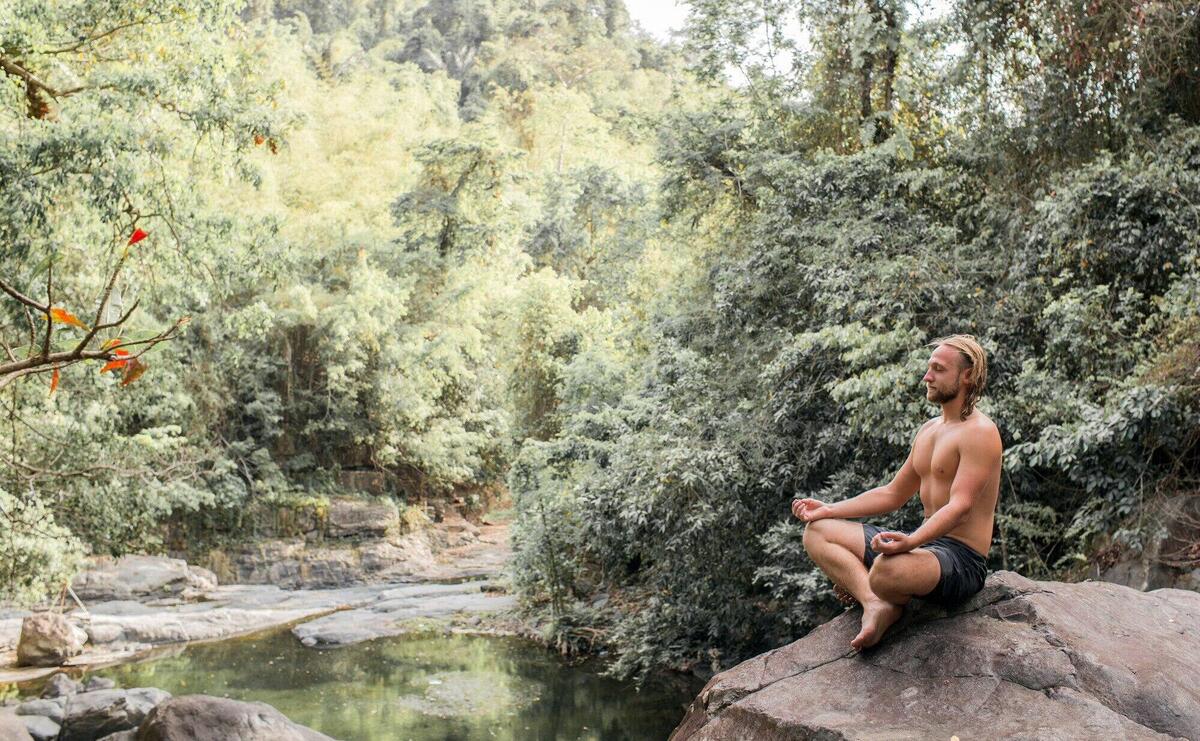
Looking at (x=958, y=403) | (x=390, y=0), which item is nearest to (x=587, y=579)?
(x=958, y=403)

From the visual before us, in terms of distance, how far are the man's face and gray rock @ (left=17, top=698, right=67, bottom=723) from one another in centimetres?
838

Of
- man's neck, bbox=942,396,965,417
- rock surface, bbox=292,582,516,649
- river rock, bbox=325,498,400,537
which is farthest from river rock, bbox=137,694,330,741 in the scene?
river rock, bbox=325,498,400,537

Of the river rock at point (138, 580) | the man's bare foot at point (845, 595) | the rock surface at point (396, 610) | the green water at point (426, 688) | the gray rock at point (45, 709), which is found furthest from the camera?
the river rock at point (138, 580)

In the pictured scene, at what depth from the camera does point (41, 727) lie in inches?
336

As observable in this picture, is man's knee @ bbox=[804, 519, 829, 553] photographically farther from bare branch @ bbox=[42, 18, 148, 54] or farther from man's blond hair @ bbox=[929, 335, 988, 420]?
bare branch @ bbox=[42, 18, 148, 54]

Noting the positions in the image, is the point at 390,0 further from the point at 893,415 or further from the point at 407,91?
the point at 893,415

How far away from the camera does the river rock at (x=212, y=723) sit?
7.02 m

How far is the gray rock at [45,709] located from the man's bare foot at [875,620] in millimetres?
7882

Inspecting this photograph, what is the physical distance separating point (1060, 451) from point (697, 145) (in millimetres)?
6724

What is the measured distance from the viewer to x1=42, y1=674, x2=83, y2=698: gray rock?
1004 cm

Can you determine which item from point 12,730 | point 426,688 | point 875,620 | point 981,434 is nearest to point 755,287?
point 426,688

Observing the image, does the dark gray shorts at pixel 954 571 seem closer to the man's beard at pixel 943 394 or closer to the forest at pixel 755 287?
the man's beard at pixel 943 394

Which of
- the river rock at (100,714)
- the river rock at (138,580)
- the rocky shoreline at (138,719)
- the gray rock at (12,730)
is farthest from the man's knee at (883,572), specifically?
the river rock at (138,580)

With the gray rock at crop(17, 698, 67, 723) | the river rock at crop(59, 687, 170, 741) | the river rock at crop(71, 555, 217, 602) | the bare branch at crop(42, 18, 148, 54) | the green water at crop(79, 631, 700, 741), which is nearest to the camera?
the bare branch at crop(42, 18, 148, 54)
